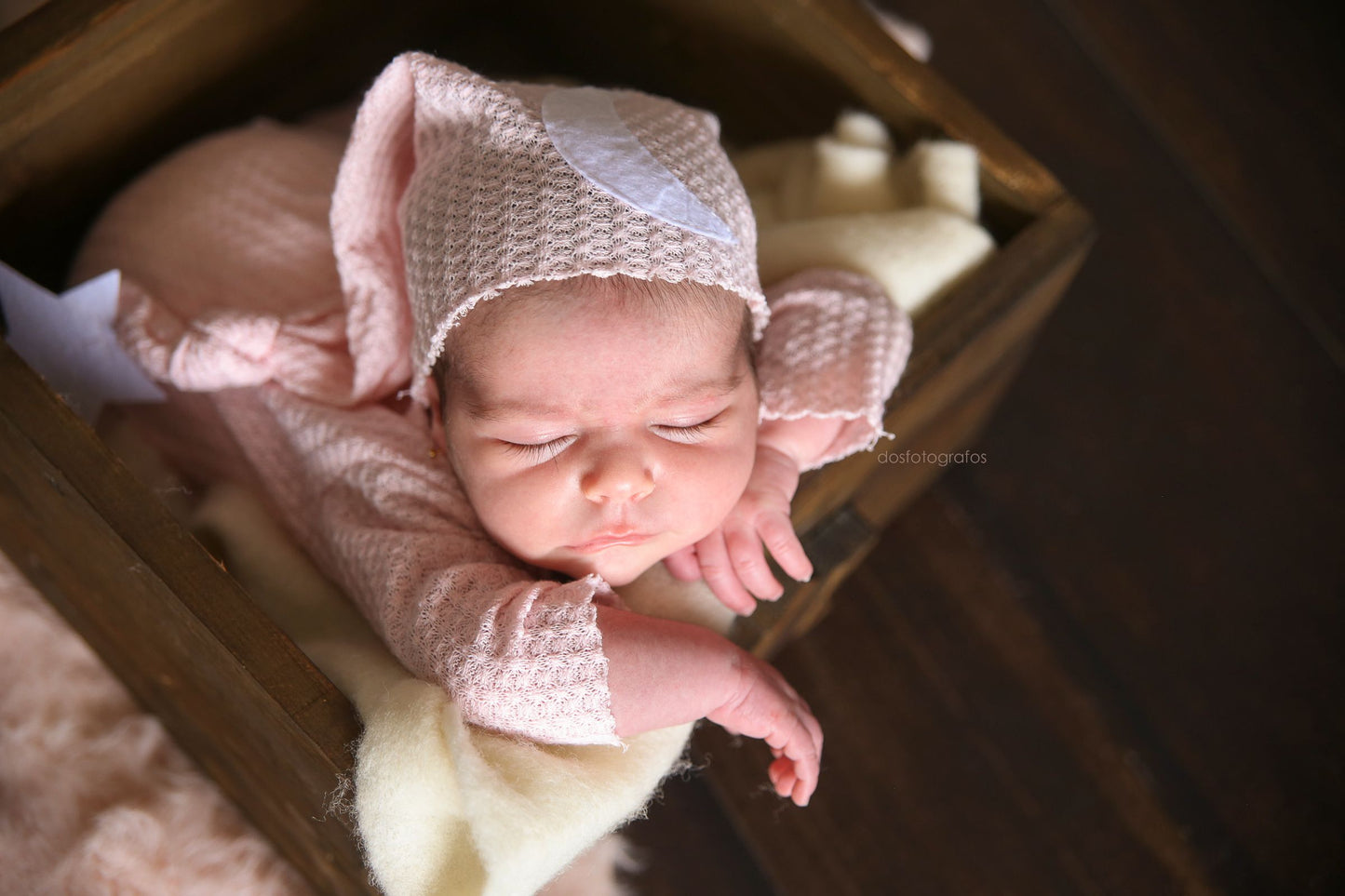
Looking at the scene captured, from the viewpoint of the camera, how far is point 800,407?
0.86 m

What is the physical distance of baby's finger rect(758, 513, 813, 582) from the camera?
0.82m

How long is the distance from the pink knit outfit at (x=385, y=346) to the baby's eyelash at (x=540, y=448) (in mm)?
88

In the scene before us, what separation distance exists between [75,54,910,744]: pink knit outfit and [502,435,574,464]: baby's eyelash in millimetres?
88

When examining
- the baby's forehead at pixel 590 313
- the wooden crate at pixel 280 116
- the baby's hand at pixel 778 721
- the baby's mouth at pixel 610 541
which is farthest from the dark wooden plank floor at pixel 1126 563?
the baby's forehead at pixel 590 313

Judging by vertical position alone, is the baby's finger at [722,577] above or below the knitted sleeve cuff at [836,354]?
below

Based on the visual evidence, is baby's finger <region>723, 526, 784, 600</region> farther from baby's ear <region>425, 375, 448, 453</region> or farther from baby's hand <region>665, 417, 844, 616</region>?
baby's ear <region>425, 375, 448, 453</region>

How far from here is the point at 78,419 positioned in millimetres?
744

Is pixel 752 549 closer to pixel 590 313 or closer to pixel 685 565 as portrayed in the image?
pixel 685 565

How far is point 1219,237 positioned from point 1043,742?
760 millimetres

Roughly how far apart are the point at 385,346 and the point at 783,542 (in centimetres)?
37

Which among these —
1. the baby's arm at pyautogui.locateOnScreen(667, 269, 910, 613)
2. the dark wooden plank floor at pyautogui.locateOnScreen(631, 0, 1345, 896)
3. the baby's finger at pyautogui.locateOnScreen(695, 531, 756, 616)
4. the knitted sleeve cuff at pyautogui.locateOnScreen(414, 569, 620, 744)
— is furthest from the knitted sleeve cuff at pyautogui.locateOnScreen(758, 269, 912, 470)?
the dark wooden plank floor at pyautogui.locateOnScreen(631, 0, 1345, 896)

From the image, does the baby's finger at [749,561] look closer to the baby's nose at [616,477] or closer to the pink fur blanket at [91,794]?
the baby's nose at [616,477]

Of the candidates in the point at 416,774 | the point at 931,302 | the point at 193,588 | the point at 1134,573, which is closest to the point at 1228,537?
the point at 1134,573

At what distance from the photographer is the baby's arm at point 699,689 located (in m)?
0.70
